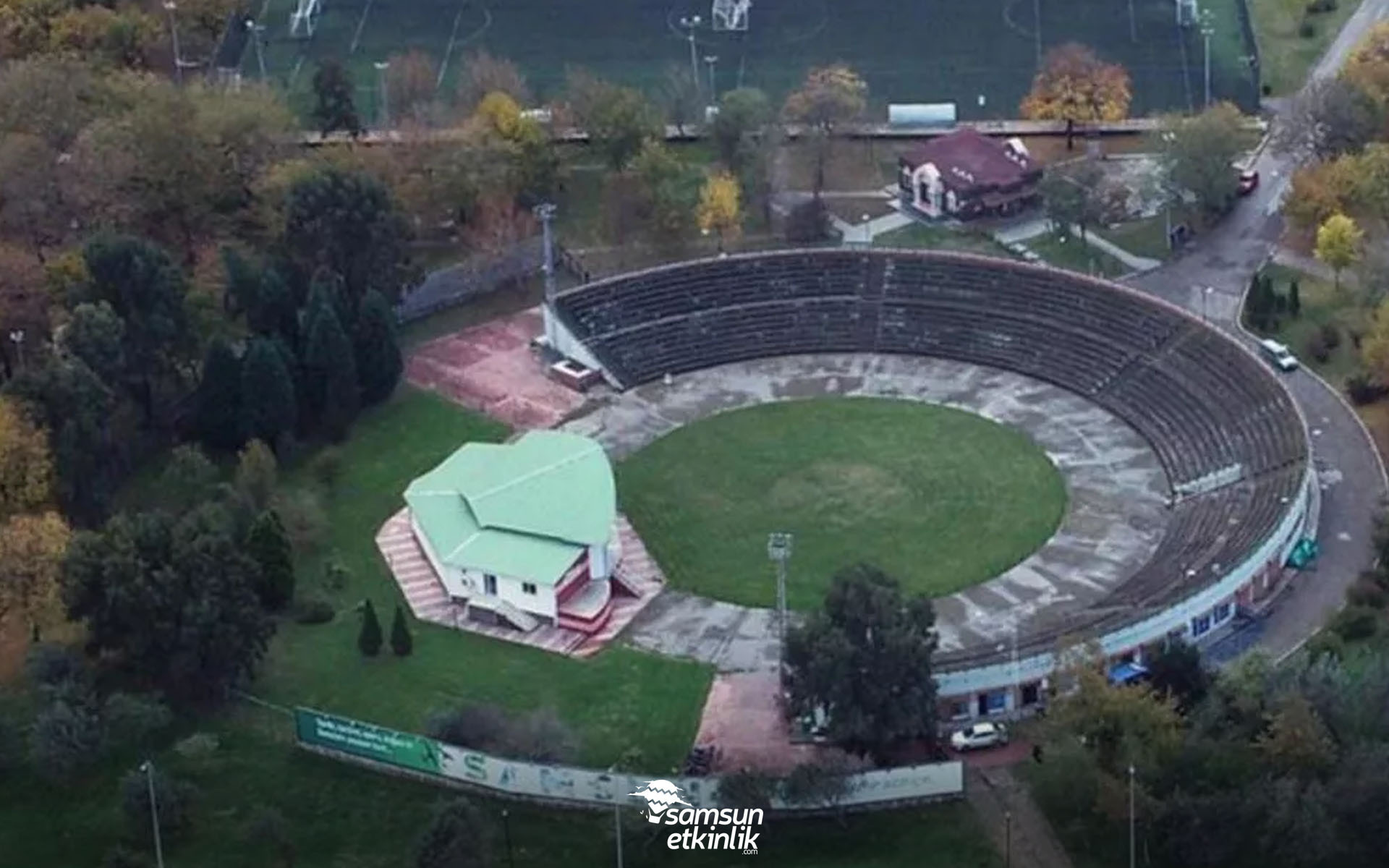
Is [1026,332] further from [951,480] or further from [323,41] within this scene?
[323,41]

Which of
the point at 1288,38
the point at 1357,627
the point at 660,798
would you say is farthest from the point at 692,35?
the point at 660,798

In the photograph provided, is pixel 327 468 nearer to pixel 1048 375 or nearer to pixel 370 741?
pixel 370 741

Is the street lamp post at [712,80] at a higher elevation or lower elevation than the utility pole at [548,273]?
higher

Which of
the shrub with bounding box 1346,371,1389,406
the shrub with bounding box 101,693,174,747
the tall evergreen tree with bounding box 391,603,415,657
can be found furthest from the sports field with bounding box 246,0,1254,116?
the shrub with bounding box 101,693,174,747

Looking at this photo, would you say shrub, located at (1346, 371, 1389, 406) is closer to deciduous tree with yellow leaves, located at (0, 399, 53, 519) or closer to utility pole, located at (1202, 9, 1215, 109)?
utility pole, located at (1202, 9, 1215, 109)

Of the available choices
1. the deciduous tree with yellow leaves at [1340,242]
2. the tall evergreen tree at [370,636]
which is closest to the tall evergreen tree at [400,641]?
the tall evergreen tree at [370,636]

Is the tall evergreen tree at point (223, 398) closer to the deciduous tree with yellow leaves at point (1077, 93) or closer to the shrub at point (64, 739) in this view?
the shrub at point (64, 739)

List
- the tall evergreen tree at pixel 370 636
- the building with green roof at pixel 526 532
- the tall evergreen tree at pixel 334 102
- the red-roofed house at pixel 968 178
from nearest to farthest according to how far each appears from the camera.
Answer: the tall evergreen tree at pixel 370 636 < the building with green roof at pixel 526 532 < the red-roofed house at pixel 968 178 < the tall evergreen tree at pixel 334 102
